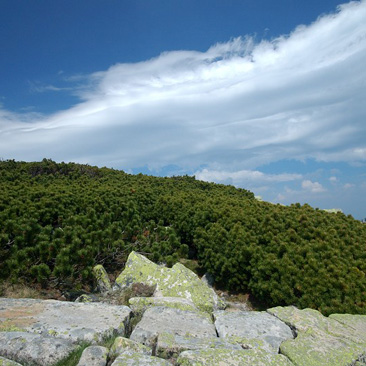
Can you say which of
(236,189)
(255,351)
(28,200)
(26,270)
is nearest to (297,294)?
(255,351)

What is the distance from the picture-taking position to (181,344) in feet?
13.1

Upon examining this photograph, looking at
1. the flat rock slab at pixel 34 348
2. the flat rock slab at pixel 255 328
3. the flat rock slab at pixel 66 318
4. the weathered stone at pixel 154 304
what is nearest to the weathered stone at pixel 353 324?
the flat rock slab at pixel 255 328

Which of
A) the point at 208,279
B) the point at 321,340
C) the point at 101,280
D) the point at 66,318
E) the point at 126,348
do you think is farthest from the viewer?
the point at 208,279

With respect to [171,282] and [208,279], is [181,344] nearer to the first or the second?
[171,282]

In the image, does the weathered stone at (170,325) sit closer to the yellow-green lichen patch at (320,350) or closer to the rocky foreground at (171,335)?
the rocky foreground at (171,335)

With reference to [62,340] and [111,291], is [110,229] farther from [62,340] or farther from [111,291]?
[62,340]

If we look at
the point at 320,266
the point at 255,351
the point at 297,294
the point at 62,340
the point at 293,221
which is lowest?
the point at 62,340

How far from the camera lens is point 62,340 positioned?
3.93 metres

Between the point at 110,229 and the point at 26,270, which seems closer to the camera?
the point at 26,270

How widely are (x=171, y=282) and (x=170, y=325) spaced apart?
2229mm

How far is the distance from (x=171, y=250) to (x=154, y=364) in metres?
5.31

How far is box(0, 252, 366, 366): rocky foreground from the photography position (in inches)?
145

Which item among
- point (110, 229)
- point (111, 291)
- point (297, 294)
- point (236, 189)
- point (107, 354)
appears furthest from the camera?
point (236, 189)

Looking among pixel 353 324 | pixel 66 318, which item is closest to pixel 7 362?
pixel 66 318
